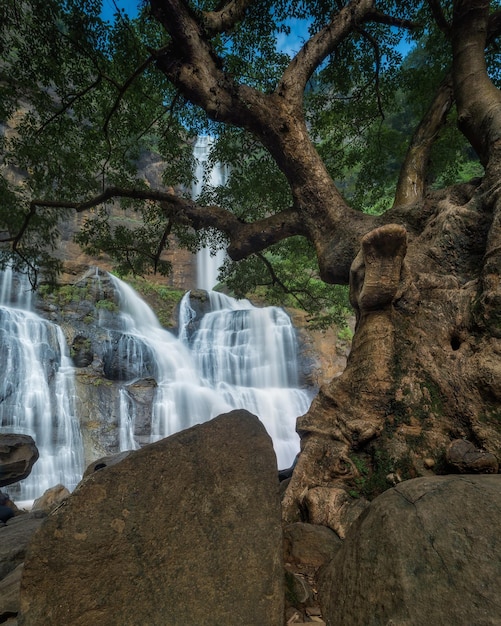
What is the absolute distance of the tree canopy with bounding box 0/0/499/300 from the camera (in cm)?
457

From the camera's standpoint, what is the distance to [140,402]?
1347cm

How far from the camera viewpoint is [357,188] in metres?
8.34

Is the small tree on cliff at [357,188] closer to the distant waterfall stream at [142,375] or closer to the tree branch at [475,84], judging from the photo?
the tree branch at [475,84]

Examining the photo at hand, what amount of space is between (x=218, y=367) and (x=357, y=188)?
1168cm

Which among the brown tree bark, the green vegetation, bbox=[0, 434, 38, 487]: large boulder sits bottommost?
bbox=[0, 434, 38, 487]: large boulder

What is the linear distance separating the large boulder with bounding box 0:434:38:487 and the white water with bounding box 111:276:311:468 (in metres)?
4.39

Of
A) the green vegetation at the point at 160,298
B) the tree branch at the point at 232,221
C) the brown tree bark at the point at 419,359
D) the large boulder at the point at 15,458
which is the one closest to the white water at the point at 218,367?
the green vegetation at the point at 160,298

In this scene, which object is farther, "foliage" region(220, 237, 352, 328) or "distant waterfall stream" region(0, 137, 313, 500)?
"distant waterfall stream" region(0, 137, 313, 500)

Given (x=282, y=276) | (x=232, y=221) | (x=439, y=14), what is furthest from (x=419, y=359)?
(x=282, y=276)

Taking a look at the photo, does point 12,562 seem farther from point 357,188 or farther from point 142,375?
point 142,375

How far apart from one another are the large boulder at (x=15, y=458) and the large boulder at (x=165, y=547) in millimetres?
8037

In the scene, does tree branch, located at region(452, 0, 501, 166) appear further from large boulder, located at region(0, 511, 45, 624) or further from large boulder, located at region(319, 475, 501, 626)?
large boulder, located at region(0, 511, 45, 624)

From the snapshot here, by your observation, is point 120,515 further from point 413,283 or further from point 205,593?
point 413,283

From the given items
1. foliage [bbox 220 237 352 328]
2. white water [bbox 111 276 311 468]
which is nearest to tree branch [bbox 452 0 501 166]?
foliage [bbox 220 237 352 328]
